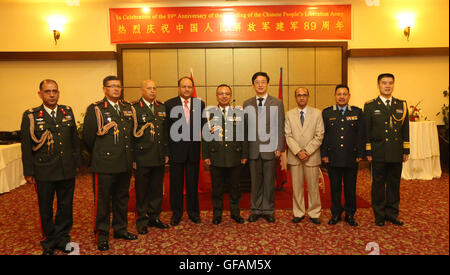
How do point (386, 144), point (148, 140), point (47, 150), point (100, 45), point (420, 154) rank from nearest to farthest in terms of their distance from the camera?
point (47, 150)
point (148, 140)
point (386, 144)
point (420, 154)
point (100, 45)

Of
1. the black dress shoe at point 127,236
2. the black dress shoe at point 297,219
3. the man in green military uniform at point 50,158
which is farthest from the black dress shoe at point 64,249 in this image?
the black dress shoe at point 297,219

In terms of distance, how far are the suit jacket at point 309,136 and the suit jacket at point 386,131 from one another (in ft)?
1.71

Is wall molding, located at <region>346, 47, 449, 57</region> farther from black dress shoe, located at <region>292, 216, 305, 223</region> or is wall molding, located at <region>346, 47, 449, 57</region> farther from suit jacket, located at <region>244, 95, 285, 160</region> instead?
black dress shoe, located at <region>292, 216, 305, 223</region>

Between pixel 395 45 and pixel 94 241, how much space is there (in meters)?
7.01

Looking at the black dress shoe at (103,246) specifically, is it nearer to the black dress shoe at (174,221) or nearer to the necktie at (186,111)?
the black dress shoe at (174,221)

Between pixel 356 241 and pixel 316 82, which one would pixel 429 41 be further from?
pixel 356 241

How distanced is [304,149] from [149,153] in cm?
169

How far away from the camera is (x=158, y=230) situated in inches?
127

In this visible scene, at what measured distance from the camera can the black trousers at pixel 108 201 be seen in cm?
279

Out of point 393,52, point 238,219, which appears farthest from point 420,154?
point 238,219

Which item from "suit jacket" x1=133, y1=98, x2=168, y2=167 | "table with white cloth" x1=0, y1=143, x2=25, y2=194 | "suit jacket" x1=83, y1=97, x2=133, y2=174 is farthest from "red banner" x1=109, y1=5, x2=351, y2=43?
"suit jacket" x1=83, y1=97, x2=133, y2=174

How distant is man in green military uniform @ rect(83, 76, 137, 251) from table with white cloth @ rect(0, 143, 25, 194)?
314 centimetres

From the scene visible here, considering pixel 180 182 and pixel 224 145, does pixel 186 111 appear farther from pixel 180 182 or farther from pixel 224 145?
pixel 180 182

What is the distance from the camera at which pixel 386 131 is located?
3248 mm
